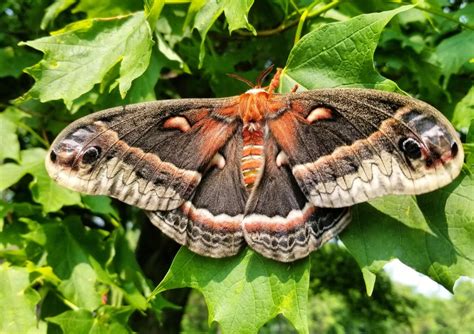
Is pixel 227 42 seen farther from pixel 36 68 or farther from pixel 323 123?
pixel 323 123

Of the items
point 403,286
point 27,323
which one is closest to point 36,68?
point 27,323

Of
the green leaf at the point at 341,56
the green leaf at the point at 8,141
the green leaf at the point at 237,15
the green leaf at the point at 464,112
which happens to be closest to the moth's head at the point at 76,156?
the green leaf at the point at 237,15

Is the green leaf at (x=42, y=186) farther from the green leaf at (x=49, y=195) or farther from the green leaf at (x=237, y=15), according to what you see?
the green leaf at (x=237, y=15)

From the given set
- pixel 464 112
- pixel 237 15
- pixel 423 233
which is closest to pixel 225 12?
pixel 237 15

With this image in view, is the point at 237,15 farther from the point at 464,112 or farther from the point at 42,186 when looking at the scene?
the point at 464,112

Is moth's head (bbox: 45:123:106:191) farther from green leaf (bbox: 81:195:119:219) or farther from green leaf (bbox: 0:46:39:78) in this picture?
green leaf (bbox: 0:46:39:78)

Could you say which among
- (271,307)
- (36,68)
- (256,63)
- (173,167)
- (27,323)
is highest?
(36,68)

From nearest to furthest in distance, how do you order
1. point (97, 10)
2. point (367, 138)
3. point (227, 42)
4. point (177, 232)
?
1. point (367, 138)
2. point (177, 232)
3. point (97, 10)
4. point (227, 42)

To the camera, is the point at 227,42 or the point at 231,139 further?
the point at 227,42
